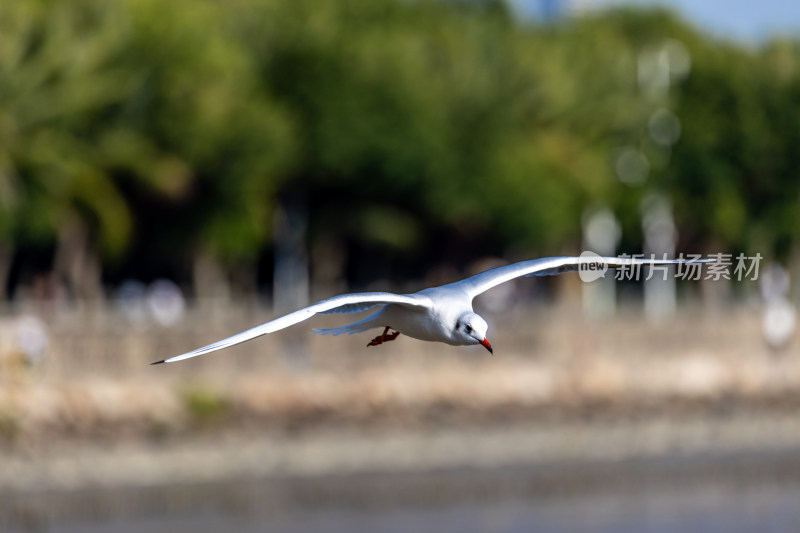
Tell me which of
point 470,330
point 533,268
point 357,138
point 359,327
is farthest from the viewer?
point 357,138

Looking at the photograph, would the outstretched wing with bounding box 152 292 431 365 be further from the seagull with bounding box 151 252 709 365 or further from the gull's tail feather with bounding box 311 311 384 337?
the gull's tail feather with bounding box 311 311 384 337

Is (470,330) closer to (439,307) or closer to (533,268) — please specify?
(439,307)

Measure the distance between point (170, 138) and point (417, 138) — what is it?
9.83 metres

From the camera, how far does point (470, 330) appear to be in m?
10.8

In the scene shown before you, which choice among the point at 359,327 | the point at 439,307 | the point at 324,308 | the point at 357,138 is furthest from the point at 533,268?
the point at 357,138

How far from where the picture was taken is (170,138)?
4669 centimetres

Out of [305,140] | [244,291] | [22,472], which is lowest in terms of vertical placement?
[22,472]

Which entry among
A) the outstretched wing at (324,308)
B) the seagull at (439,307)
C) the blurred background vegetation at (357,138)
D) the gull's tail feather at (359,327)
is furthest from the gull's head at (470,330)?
the blurred background vegetation at (357,138)

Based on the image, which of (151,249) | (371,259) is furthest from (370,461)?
(371,259)

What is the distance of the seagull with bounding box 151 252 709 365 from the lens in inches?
412

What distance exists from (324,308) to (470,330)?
0.97m

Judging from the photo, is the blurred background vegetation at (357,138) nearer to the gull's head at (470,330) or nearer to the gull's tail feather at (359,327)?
the gull's tail feather at (359,327)

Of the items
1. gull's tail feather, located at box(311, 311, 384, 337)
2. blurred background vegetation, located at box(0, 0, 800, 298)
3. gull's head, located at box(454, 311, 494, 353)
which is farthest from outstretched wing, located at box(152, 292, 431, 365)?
blurred background vegetation, located at box(0, 0, 800, 298)

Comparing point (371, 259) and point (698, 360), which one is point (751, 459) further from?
point (371, 259)
